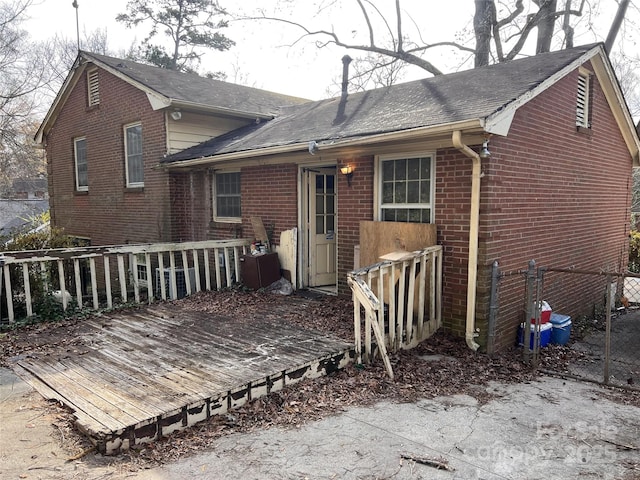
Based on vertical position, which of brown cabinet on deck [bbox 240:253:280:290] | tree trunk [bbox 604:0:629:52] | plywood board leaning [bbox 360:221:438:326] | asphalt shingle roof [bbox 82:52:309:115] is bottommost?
brown cabinet on deck [bbox 240:253:280:290]

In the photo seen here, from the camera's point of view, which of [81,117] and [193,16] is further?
[193,16]

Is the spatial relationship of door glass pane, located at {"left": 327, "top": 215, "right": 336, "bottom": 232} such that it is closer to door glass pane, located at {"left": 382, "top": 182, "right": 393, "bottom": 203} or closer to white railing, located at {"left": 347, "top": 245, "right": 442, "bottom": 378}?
door glass pane, located at {"left": 382, "top": 182, "right": 393, "bottom": 203}

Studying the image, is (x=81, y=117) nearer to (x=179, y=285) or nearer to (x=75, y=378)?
(x=179, y=285)

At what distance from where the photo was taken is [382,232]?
665 centimetres

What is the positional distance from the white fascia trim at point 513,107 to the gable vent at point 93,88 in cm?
1047

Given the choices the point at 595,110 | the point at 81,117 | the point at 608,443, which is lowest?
the point at 608,443

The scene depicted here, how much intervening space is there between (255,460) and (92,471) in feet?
3.52

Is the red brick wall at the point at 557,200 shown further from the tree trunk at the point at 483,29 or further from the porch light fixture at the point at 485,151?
the tree trunk at the point at 483,29

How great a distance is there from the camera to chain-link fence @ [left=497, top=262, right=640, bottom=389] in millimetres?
5594

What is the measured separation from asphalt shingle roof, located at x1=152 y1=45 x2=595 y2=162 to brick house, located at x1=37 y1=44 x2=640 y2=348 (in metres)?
0.05

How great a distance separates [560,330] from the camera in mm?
6723

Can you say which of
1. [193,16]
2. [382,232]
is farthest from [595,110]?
[193,16]

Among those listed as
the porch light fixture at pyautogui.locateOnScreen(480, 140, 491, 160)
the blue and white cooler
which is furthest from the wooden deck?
the blue and white cooler

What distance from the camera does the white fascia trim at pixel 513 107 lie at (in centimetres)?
517
